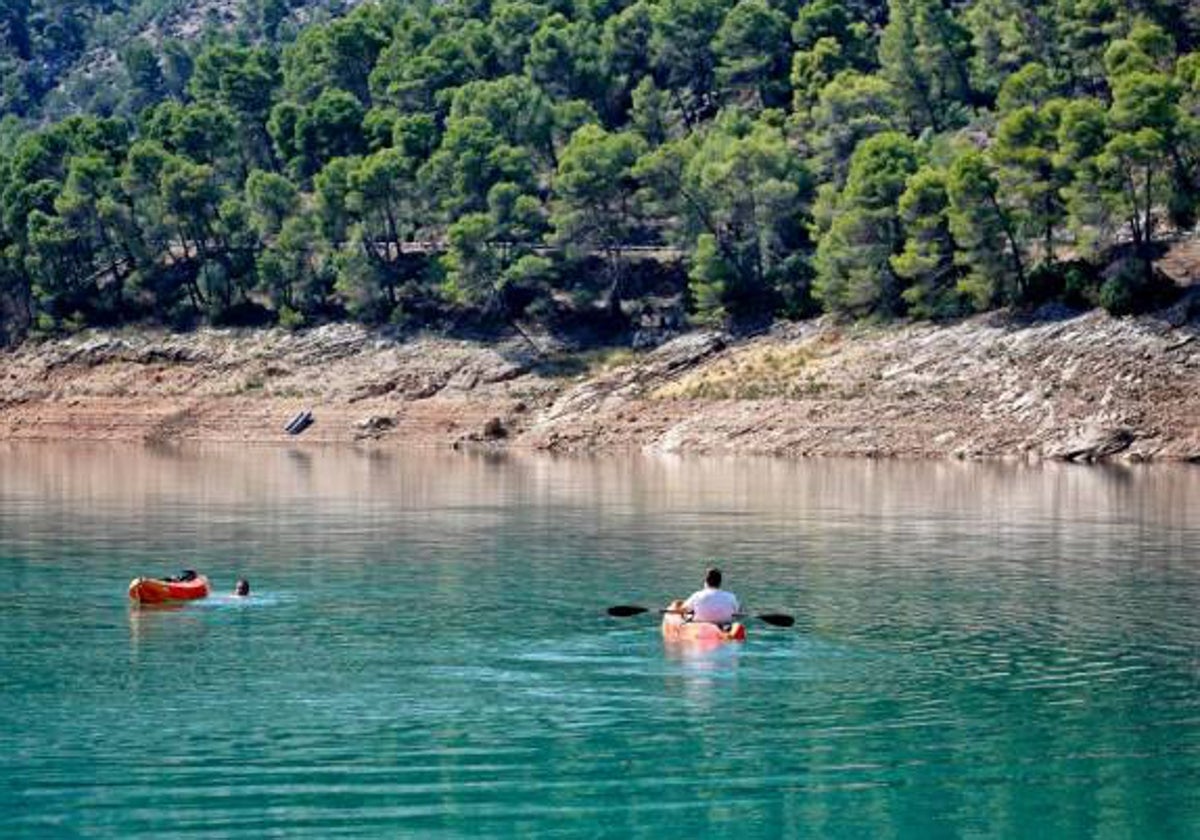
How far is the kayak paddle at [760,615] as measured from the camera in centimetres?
4969

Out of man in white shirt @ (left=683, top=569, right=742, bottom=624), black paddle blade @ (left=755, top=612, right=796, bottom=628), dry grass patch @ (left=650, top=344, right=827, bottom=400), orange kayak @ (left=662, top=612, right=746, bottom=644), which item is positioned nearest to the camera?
orange kayak @ (left=662, top=612, right=746, bottom=644)

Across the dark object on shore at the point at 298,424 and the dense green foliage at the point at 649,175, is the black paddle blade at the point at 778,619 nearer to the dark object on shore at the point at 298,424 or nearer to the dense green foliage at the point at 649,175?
the dense green foliage at the point at 649,175

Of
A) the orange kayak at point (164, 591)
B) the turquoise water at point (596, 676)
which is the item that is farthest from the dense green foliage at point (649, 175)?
the orange kayak at point (164, 591)

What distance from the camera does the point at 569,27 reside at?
183375 millimetres

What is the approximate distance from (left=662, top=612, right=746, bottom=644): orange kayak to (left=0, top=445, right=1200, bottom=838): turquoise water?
0.93 metres

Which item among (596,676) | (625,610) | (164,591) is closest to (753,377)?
(164,591)

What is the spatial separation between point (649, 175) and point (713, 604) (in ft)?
333

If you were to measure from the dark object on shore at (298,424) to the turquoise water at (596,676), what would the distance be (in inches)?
2143

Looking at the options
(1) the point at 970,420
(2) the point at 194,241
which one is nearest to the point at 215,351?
(2) the point at 194,241

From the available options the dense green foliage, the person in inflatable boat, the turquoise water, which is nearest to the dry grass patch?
the dense green foliage

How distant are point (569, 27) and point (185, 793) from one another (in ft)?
508

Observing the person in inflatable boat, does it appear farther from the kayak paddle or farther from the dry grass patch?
the dry grass patch

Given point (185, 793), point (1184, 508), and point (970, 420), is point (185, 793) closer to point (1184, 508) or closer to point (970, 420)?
point (1184, 508)

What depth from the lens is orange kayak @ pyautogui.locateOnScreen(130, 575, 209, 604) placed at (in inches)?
2144
